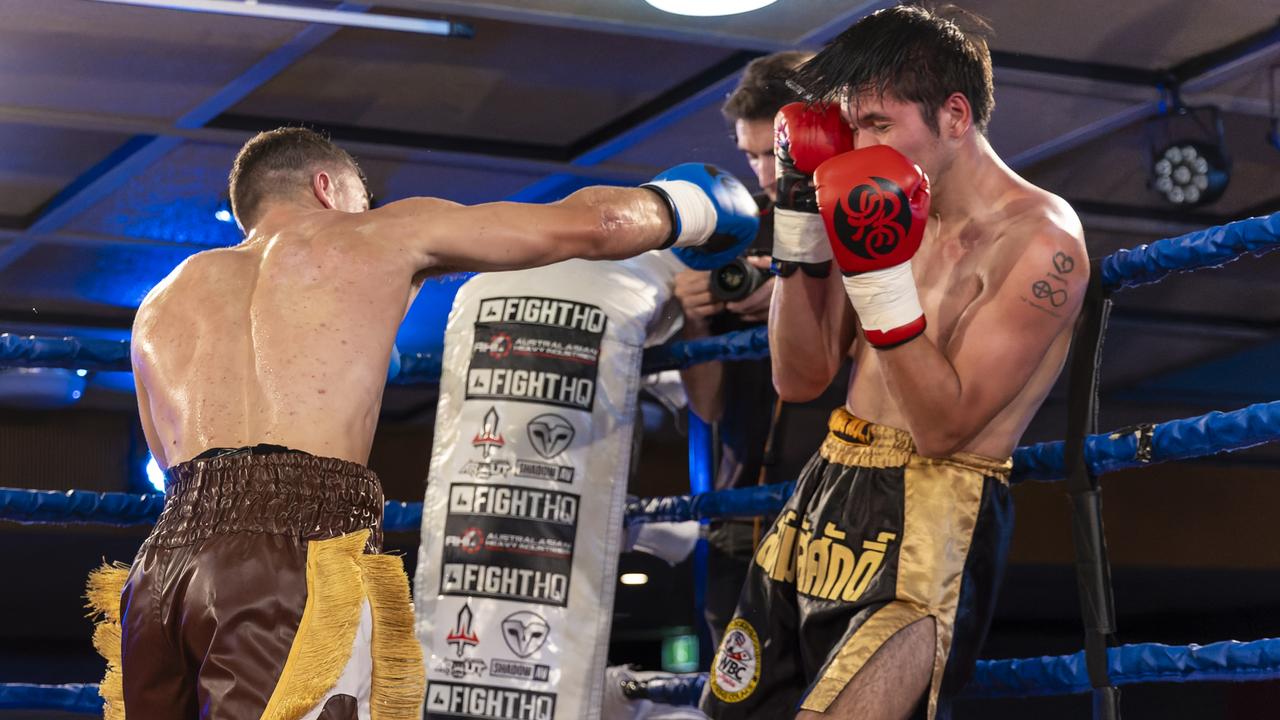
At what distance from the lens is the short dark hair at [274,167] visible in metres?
2.15

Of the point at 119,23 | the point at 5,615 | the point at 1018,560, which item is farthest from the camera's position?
the point at 5,615

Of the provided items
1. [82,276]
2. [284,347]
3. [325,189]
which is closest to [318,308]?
[284,347]

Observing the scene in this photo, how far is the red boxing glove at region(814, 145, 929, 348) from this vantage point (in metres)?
1.77

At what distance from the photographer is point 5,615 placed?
10234 millimetres

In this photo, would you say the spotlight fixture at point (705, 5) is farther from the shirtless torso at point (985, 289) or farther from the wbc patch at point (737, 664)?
the wbc patch at point (737, 664)

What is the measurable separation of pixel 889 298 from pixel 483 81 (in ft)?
10.5

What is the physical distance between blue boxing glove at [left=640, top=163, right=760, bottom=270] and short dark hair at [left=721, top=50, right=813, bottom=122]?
0.49 m

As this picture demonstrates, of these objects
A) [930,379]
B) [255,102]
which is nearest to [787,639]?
[930,379]

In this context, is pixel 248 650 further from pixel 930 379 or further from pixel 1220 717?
pixel 1220 717

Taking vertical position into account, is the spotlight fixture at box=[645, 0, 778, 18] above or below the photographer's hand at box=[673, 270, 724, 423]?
above

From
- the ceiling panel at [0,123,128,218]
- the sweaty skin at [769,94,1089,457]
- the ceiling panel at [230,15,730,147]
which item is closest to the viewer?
the sweaty skin at [769,94,1089,457]

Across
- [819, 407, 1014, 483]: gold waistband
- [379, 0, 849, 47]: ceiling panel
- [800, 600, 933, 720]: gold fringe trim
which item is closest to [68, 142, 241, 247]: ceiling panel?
[379, 0, 849, 47]: ceiling panel

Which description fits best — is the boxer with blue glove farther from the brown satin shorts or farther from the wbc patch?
the wbc patch

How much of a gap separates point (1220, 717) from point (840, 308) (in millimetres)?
8563
